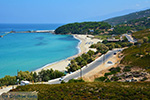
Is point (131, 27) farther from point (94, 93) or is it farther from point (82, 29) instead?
point (94, 93)

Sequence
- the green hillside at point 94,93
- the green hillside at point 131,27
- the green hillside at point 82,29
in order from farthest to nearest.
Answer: the green hillside at point 82,29, the green hillside at point 131,27, the green hillside at point 94,93

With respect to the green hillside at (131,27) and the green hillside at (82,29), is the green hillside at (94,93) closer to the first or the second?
the green hillside at (131,27)

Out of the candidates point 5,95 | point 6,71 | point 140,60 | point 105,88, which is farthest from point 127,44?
point 5,95

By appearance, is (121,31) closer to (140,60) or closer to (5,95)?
(140,60)

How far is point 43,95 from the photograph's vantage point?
14.5 m

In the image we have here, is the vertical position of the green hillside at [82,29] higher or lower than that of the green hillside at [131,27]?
higher

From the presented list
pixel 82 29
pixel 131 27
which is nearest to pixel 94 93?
pixel 131 27

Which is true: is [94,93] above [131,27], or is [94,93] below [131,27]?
below

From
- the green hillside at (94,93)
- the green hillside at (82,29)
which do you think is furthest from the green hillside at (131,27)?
the green hillside at (94,93)

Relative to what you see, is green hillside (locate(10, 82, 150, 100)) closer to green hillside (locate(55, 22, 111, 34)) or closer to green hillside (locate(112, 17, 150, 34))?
green hillside (locate(112, 17, 150, 34))

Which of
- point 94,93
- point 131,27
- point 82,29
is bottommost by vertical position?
point 94,93

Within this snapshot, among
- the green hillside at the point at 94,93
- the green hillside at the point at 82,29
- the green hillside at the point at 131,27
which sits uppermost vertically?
the green hillside at the point at 82,29

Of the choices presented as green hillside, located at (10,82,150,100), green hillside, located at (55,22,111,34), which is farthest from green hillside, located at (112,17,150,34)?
green hillside, located at (10,82,150,100)

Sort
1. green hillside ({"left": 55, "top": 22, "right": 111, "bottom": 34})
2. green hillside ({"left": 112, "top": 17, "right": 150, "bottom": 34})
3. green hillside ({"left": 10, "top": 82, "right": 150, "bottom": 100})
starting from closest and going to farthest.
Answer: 1. green hillside ({"left": 10, "top": 82, "right": 150, "bottom": 100})
2. green hillside ({"left": 112, "top": 17, "right": 150, "bottom": 34})
3. green hillside ({"left": 55, "top": 22, "right": 111, "bottom": 34})
